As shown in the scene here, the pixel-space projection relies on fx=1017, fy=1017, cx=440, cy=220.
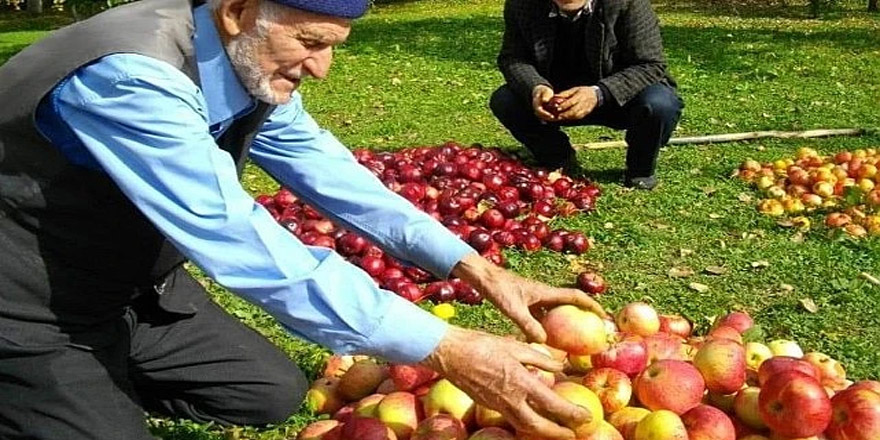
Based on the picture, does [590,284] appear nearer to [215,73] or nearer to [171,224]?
[215,73]

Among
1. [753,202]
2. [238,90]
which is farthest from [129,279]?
[753,202]

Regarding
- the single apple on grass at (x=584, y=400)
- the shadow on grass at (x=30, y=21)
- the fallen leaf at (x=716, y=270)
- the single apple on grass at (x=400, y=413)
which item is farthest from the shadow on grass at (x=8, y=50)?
the single apple on grass at (x=584, y=400)

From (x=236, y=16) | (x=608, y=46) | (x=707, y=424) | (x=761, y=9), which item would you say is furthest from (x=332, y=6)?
(x=761, y=9)

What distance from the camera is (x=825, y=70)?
480 inches

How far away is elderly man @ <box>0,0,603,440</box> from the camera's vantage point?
2477 millimetres

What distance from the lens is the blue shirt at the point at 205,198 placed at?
8.04 ft

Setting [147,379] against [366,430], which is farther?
[147,379]

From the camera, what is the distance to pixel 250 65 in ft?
8.75

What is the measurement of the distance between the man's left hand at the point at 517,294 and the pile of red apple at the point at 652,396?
1.8 inches

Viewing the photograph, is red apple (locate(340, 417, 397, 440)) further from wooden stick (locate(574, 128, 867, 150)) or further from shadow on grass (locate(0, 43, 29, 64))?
shadow on grass (locate(0, 43, 29, 64))

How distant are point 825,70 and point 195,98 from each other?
1107 centimetres

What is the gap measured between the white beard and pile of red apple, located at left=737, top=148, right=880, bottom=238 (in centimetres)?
420

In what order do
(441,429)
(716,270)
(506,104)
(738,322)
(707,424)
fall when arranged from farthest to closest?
(506,104)
(716,270)
(738,322)
(441,429)
(707,424)

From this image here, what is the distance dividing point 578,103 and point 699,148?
5.98ft
